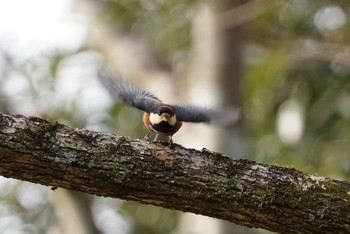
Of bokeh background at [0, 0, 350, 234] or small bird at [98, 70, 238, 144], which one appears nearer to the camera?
small bird at [98, 70, 238, 144]

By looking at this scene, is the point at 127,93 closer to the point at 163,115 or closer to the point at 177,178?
the point at 163,115

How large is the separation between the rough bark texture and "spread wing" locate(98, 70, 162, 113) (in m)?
0.77

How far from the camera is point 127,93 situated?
12.2 feet

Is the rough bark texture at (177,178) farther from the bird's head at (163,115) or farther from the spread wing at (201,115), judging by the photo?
the spread wing at (201,115)

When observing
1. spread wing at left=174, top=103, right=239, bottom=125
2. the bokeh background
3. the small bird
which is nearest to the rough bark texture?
the small bird

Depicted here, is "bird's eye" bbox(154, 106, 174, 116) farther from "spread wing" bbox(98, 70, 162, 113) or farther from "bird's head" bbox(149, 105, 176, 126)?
"spread wing" bbox(98, 70, 162, 113)

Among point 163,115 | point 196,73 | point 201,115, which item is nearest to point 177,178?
point 163,115

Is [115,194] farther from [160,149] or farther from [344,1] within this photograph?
[344,1]

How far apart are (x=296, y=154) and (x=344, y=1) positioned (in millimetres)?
1986

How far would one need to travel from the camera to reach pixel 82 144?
9.14 ft

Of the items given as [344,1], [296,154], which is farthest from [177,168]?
[344,1]

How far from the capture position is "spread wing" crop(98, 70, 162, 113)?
11.9 ft

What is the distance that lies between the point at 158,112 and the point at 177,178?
711 mm

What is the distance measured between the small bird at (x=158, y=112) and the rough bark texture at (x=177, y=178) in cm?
58
